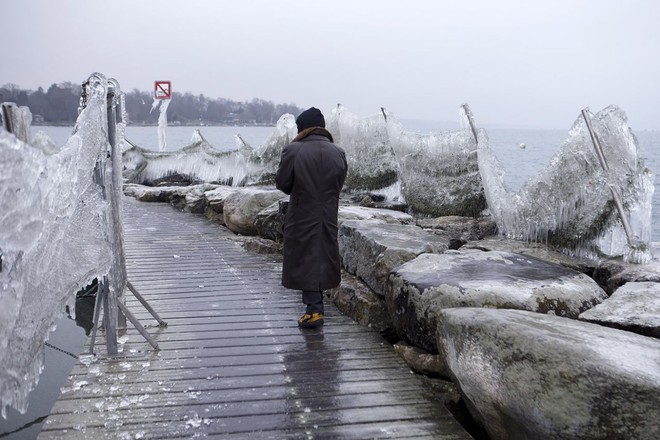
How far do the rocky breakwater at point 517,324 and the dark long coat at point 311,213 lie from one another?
606 mm

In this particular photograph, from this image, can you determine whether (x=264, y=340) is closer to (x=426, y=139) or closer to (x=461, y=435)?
(x=461, y=435)

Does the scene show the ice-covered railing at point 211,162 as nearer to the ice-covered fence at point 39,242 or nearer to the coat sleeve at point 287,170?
the coat sleeve at point 287,170

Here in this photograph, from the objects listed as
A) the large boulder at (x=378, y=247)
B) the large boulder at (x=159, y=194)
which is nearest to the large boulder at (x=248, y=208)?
the large boulder at (x=378, y=247)

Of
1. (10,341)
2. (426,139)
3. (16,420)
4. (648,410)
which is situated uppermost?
(426,139)

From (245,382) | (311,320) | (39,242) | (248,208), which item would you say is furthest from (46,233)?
(248,208)

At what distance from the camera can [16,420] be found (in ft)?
20.0

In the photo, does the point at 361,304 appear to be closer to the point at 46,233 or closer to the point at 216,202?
the point at 46,233

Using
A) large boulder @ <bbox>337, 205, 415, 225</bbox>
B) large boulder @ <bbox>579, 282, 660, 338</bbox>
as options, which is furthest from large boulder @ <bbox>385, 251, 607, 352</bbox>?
large boulder @ <bbox>337, 205, 415, 225</bbox>

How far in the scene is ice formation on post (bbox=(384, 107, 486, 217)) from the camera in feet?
30.6

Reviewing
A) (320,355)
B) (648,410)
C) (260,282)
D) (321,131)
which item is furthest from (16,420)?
(648,410)

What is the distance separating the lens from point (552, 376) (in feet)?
9.62

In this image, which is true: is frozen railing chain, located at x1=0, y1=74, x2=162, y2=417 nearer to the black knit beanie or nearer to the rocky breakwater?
the black knit beanie

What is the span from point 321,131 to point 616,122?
3645mm

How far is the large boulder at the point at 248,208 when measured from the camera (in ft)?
33.1
